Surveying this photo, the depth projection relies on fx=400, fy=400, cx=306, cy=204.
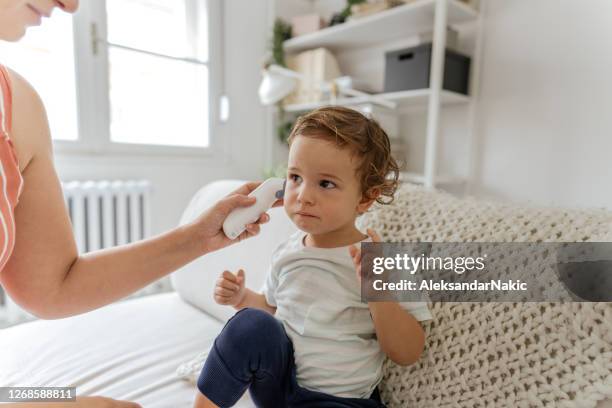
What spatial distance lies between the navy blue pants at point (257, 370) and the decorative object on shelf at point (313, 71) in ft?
5.18

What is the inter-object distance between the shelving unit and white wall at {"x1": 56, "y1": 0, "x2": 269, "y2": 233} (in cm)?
34

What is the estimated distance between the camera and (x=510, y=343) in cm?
56

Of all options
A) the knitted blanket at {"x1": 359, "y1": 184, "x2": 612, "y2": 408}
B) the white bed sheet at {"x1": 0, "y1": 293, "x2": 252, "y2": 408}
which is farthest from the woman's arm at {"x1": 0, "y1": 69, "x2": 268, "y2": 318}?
the knitted blanket at {"x1": 359, "y1": 184, "x2": 612, "y2": 408}

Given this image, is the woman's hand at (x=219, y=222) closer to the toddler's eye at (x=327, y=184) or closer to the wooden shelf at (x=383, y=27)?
the toddler's eye at (x=327, y=184)

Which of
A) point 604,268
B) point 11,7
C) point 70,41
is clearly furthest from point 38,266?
point 70,41

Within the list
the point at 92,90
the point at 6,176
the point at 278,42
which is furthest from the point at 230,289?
the point at 278,42

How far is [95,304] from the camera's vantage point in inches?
24.6

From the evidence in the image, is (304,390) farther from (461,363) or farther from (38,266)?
(38,266)

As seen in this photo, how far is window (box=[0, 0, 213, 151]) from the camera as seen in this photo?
1.69 metres

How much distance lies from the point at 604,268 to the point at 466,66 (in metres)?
1.38

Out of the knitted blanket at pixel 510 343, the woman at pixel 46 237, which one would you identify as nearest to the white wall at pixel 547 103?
the knitted blanket at pixel 510 343

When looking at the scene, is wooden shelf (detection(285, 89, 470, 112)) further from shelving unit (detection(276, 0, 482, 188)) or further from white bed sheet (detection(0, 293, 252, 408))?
white bed sheet (detection(0, 293, 252, 408))

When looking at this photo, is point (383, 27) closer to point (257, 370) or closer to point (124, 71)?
point (124, 71)

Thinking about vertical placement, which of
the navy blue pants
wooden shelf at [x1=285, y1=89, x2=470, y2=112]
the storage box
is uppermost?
the storage box
